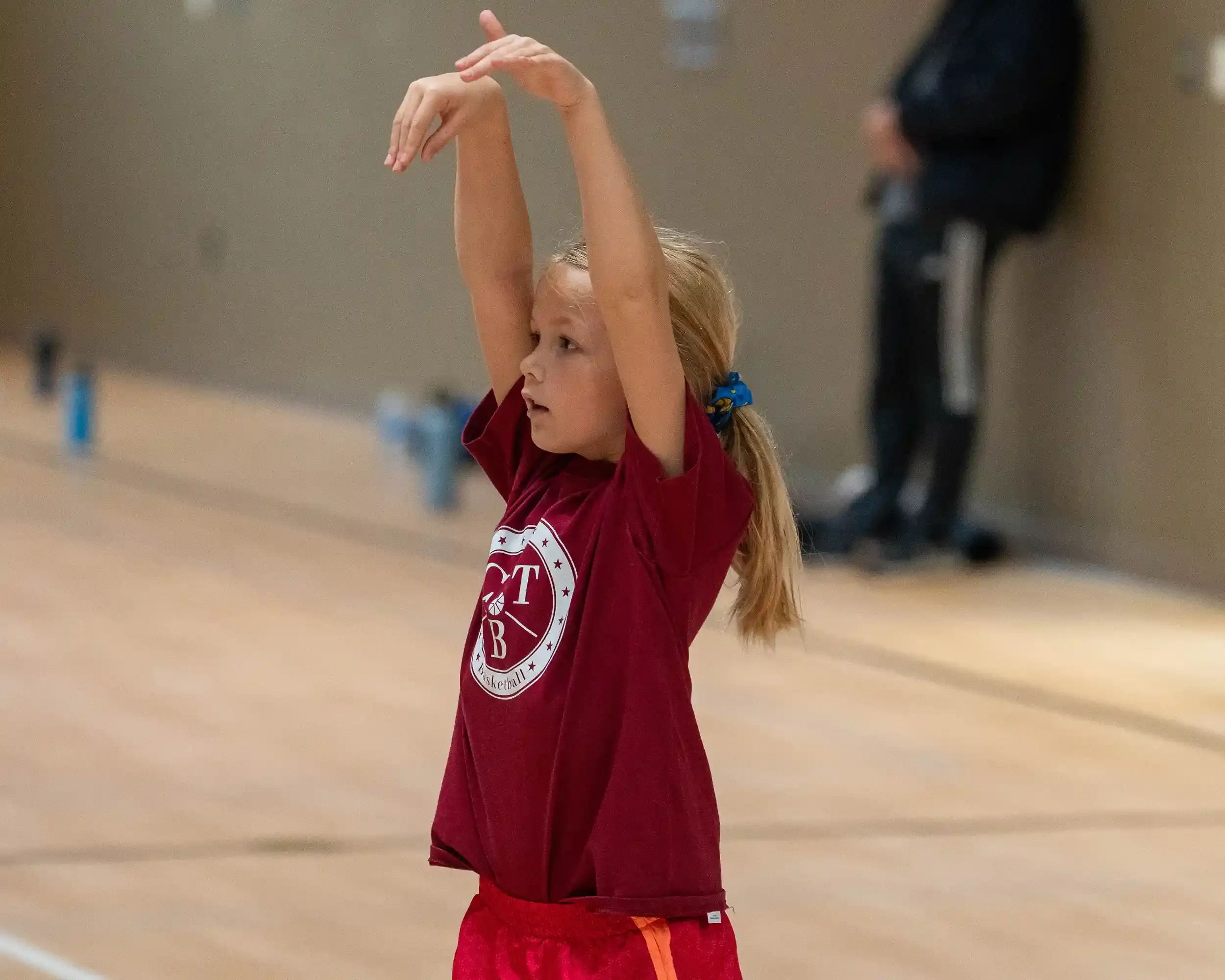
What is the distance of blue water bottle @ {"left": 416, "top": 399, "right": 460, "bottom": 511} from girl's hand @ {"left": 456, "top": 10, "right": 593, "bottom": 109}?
14.0 ft

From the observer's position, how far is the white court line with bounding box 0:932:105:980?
252cm

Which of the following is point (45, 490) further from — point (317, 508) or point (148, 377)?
point (148, 377)

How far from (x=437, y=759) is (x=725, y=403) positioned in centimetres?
190

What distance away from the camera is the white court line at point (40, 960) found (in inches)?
99.3

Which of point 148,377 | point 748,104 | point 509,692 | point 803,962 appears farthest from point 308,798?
point 148,377

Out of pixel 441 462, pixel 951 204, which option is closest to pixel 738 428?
pixel 951 204

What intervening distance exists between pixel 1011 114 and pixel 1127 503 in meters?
1.07

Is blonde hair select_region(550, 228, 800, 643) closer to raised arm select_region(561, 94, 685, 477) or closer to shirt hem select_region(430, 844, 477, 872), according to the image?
raised arm select_region(561, 94, 685, 477)

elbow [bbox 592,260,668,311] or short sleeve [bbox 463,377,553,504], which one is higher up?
elbow [bbox 592,260,668,311]

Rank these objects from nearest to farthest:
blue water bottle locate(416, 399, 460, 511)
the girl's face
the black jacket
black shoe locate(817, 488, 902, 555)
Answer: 1. the girl's face
2. the black jacket
3. black shoe locate(817, 488, 902, 555)
4. blue water bottle locate(416, 399, 460, 511)

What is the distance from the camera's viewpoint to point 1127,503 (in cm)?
518

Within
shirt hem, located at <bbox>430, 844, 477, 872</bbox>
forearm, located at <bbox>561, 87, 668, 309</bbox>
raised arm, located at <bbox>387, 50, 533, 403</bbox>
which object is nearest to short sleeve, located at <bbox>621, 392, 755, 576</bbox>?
forearm, located at <bbox>561, 87, 668, 309</bbox>

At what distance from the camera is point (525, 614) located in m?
1.65

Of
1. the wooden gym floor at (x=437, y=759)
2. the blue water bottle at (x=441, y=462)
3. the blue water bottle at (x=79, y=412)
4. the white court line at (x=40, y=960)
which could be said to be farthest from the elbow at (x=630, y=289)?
the blue water bottle at (x=79, y=412)
